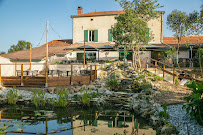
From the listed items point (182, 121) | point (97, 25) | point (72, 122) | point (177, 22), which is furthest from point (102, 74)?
point (97, 25)

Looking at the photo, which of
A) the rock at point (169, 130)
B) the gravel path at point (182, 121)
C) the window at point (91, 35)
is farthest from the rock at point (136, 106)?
the window at point (91, 35)

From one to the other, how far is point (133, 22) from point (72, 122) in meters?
8.72

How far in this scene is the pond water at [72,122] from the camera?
545 cm

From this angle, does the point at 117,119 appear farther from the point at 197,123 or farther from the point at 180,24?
the point at 180,24

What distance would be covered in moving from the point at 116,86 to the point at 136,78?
1322mm

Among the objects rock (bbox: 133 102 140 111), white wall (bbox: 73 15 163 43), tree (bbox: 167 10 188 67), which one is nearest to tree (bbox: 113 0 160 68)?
tree (bbox: 167 10 188 67)

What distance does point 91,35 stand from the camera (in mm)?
21219

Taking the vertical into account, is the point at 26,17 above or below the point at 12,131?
above

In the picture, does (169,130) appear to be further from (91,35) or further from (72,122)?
(91,35)

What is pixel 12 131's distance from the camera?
5.38 metres

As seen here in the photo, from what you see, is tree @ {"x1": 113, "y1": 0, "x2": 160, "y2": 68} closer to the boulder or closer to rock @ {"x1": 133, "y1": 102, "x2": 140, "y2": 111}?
the boulder

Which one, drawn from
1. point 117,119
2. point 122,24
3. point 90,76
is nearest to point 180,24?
point 122,24

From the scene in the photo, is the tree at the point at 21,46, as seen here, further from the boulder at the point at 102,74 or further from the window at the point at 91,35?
the boulder at the point at 102,74

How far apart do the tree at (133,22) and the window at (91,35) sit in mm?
7176
